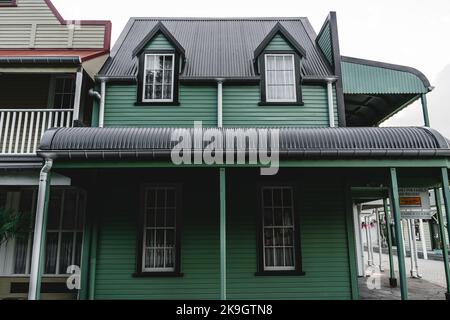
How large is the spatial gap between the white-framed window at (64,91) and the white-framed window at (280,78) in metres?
5.38

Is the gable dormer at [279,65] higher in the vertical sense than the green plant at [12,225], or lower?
higher

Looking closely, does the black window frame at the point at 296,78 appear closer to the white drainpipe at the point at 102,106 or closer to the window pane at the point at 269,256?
the window pane at the point at 269,256

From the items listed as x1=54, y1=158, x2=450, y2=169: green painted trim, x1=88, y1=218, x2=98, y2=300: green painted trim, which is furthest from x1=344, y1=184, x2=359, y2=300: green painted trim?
x1=88, y1=218, x2=98, y2=300: green painted trim

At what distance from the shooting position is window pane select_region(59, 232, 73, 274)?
904 cm

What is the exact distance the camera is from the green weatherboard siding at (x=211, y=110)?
9.41 meters

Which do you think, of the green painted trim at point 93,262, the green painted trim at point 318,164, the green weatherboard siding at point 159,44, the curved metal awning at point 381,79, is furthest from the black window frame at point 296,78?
the green painted trim at point 93,262

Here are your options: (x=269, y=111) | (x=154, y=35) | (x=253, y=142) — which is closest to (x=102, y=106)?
(x=154, y=35)

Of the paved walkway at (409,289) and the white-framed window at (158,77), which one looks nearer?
the paved walkway at (409,289)

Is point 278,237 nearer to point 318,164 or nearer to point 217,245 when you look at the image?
point 217,245

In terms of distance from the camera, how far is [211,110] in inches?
374

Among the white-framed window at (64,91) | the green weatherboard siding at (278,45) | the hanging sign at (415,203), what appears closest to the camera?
the hanging sign at (415,203)

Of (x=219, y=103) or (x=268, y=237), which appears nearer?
(x=268, y=237)

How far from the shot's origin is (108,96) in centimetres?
957

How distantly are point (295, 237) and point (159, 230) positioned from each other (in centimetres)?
331
